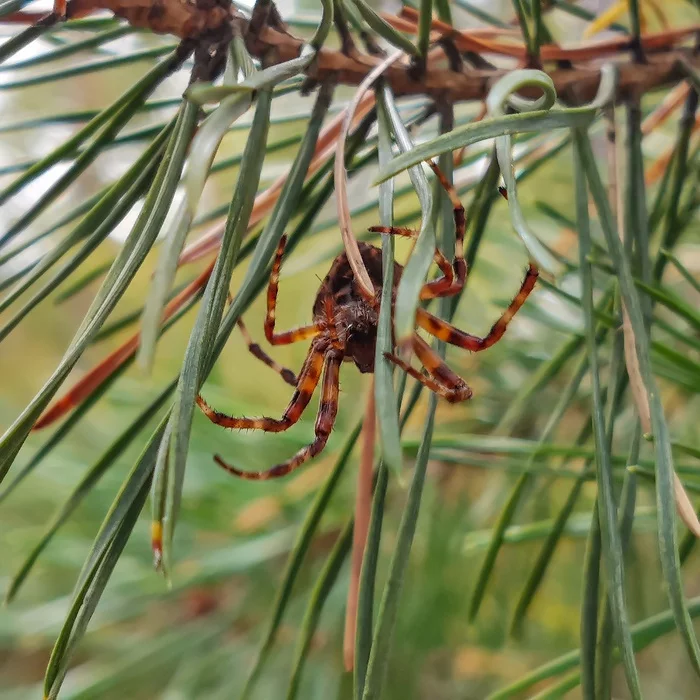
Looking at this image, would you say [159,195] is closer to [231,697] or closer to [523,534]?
[523,534]

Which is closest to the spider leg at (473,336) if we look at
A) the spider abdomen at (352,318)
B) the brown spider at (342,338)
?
the brown spider at (342,338)

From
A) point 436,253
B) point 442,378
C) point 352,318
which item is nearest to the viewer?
point 436,253

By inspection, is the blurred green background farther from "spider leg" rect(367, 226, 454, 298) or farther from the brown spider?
"spider leg" rect(367, 226, 454, 298)

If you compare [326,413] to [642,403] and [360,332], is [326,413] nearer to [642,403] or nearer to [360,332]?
[360,332]

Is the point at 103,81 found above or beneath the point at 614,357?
above

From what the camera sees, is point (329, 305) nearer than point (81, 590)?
No

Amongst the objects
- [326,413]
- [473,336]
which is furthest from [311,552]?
[473,336]

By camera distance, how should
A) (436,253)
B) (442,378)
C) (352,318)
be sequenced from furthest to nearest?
(352,318) → (442,378) → (436,253)

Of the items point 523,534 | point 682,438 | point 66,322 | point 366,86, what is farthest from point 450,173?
point 66,322
